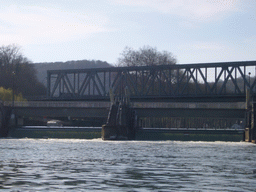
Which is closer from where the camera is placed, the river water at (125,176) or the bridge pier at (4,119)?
the river water at (125,176)

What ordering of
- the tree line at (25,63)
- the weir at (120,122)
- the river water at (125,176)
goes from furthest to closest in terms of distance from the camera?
the tree line at (25,63), the weir at (120,122), the river water at (125,176)

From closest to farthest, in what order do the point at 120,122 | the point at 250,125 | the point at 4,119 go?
the point at 250,125, the point at 120,122, the point at 4,119

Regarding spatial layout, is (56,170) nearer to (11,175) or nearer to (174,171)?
(11,175)

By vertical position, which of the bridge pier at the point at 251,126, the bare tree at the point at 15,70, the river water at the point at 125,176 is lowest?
the river water at the point at 125,176

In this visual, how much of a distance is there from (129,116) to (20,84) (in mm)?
63674

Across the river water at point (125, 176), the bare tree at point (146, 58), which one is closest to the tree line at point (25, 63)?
the bare tree at point (146, 58)

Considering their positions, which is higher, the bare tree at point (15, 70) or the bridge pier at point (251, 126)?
the bare tree at point (15, 70)

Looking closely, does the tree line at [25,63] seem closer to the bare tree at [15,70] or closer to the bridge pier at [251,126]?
the bare tree at [15,70]

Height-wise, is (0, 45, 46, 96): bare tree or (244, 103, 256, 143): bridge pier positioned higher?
(0, 45, 46, 96): bare tree

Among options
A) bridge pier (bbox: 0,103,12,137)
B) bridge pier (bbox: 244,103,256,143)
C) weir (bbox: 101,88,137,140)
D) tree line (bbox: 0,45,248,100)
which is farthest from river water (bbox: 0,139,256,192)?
tree line (bbox: 0,45,248,100)

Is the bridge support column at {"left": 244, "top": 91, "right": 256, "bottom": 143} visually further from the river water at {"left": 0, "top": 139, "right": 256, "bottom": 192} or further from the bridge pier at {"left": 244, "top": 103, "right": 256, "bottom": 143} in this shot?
the river water at {"left": 0, "top": 139, "right": 256, "bottom": 192}

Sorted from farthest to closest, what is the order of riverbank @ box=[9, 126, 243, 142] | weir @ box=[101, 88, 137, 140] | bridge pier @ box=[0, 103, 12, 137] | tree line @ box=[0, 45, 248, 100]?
tree line @ box=[0, 45, 248, 100] < bridge pier @ box=[0, 103, 12, 137] < riverbank @ box=[9, 126, 243, 142] < weir @ box=[101, 88, 137, 140]

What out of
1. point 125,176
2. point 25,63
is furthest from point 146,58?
point 125,176

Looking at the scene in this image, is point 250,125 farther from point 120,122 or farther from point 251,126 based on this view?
point 120,122
